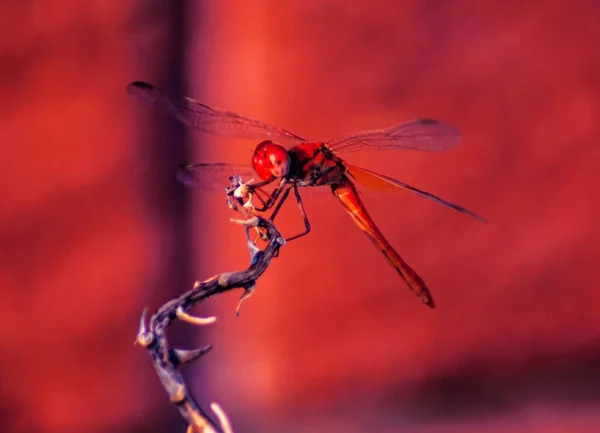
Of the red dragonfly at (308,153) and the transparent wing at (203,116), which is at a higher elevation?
the transparent wing at (203,116)

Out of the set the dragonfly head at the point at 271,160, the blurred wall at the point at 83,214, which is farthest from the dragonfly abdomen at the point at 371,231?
the blurred wall at the point at 83,214

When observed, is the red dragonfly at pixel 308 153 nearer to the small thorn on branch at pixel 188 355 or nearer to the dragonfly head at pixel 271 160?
the dragonfly head at pixel 271 160

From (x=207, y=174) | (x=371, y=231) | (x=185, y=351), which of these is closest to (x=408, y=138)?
(x=371, y=231)

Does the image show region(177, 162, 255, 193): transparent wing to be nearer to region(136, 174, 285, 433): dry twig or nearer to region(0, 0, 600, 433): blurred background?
region(0, 0, 600, 433): blurred background

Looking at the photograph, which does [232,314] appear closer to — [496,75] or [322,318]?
[322,318]

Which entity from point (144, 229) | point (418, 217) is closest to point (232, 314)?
point (144, 229)

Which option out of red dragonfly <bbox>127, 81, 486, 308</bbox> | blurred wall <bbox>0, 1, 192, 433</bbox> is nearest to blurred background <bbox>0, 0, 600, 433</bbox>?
blurred wall <bbox>0, 1, 192, 433</bbox>

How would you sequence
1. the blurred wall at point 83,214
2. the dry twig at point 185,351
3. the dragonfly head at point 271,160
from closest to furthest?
the dry twig at point 185,351 < the dragonfly head at point 271,160 < the blurred wall at point 83,214
